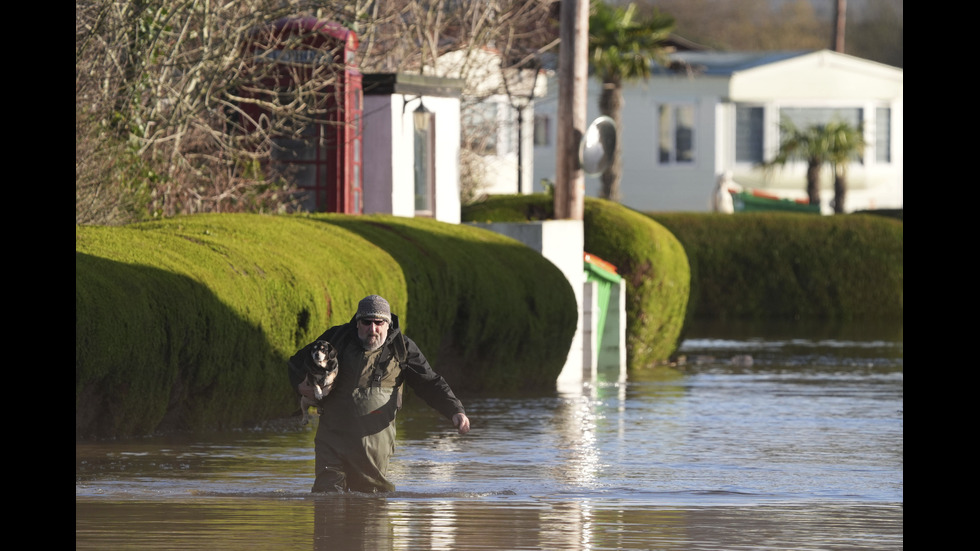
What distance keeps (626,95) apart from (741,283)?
16427 millimetres

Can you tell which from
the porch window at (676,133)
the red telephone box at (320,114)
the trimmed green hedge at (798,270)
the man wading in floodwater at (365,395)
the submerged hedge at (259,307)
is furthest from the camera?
the porch window at (676,133)

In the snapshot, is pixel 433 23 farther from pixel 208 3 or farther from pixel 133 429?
pixel 133 429

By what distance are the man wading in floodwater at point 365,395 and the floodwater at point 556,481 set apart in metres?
0.18

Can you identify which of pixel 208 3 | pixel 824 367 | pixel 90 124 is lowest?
pixel 824 367

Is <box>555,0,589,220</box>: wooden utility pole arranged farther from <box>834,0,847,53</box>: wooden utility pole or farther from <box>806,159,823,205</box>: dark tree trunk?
<box>834,0,847,53</box>: wooden utility pole

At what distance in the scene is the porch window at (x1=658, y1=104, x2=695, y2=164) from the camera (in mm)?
46969

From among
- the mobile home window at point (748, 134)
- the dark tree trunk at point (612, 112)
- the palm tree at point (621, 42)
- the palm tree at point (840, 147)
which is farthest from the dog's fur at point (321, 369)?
the mobile home window at point (748, 134)

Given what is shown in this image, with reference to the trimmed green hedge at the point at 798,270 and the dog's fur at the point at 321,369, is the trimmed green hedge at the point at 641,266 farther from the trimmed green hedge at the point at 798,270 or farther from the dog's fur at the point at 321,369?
the dog's fur at the point at 321,369

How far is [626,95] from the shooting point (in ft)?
153

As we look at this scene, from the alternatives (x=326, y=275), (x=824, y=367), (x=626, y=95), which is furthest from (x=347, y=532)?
(x=626, y=95)

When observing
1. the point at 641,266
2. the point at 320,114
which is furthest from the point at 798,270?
the point at 320,114

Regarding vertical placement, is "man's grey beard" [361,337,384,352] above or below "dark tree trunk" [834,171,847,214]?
below

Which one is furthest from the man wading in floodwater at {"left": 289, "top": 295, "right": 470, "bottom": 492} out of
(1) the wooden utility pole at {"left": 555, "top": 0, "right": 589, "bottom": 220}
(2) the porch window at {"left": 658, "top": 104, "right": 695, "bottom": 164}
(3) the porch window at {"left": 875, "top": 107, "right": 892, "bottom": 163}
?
(3) the porch window at {"left": 875, "top": 107, "right": 892, "bottom": 163}

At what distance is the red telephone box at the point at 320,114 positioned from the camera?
20703 millimetres
